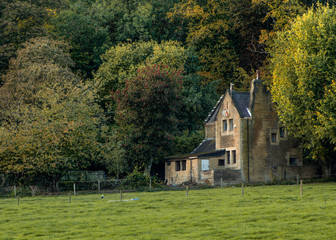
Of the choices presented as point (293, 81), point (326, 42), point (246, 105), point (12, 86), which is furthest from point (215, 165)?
point (12, 86)

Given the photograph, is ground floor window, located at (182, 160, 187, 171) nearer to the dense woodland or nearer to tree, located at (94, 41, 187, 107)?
the dense woodland

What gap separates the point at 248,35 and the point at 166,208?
54.6 metres

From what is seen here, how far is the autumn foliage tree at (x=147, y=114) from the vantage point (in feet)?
230

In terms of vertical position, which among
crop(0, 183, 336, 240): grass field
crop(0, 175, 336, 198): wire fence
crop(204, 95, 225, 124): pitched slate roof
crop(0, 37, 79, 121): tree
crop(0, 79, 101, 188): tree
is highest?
crop(0, 37, 79, 121): tree

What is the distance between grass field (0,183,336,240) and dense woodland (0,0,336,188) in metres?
12.6

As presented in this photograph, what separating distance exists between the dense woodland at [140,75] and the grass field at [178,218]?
41.5 ft

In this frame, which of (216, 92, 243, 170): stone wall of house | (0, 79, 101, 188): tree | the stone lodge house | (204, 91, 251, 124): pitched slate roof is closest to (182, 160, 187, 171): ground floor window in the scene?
the stone lodge house

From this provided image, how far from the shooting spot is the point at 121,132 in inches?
2837

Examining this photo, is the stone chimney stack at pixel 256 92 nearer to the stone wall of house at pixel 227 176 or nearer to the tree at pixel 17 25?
the stone wall of house at pixel 227 176

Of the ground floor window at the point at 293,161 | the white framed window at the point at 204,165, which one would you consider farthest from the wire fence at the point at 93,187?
the white framed window at the point at 204,165

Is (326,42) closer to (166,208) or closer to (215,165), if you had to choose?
(215,165)

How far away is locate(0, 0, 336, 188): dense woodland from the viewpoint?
196ft

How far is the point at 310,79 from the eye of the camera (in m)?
58.4

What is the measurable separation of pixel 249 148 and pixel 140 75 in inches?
599
